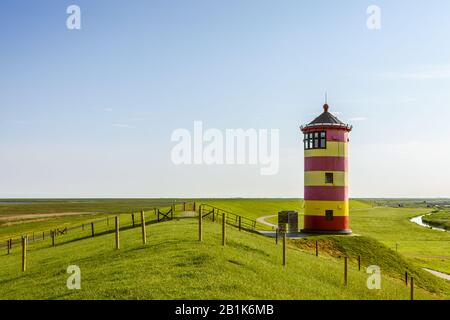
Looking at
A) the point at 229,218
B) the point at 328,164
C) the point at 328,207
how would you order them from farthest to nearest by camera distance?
the point at 229,218 → the point at 328,164 → the point at 328,207

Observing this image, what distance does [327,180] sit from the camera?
42.2m

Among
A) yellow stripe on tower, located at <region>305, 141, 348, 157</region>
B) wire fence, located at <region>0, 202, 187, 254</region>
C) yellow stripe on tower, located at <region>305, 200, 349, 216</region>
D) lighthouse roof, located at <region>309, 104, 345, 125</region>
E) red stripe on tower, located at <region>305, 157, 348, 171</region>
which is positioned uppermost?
lighthouse roof, located at <region>309, 104, 345, 125</region>

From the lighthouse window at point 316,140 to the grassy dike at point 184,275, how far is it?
57.1ft

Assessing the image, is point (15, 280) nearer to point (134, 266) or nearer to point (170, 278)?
point (134, 266)

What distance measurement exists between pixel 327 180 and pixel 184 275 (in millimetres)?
26947

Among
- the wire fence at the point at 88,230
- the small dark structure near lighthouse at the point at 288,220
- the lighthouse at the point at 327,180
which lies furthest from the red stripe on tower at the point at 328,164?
the wire fence at the point at 88,230

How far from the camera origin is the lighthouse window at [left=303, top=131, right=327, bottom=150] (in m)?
42.5

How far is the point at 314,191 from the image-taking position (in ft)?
140

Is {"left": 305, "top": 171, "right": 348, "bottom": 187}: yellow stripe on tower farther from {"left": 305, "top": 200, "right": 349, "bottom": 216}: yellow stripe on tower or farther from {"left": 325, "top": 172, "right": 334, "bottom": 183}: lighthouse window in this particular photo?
{"left": 305, "top": 200, "right": 349, "bottom": 216}: yellow stripe on tower

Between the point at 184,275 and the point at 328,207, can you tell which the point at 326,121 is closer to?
the point at 328,207

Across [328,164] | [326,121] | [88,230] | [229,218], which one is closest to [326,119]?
[326,121]

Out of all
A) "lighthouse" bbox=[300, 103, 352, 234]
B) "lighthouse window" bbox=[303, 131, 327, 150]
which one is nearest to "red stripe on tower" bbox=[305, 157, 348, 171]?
"lighthouse" bbox=[300, 103, 352, 234]
